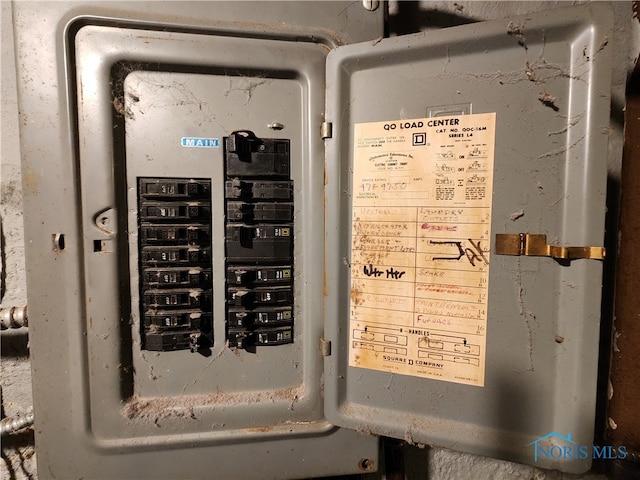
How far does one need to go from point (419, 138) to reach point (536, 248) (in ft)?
0.81

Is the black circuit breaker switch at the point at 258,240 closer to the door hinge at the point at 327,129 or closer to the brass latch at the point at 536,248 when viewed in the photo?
the door hinge at the point at 327,129

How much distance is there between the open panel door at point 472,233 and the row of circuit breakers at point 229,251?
0.10m

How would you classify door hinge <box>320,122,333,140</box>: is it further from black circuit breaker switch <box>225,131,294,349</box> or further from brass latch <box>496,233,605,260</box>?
brass latch <box>496,233,605,260</box>

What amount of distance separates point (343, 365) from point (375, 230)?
0.25 m

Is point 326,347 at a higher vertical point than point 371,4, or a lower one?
lower

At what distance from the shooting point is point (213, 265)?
610 millimetres

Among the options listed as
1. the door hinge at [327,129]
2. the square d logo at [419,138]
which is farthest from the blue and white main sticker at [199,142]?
the square d logo at [419,138]

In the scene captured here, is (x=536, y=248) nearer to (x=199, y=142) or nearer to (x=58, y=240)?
(x=199, y=142)

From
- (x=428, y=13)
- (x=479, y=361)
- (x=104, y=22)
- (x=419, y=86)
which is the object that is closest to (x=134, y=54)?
(x=104, y=22)

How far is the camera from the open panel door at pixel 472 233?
488 mm

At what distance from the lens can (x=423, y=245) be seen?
55 cm

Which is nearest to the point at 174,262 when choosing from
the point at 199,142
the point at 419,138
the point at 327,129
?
the point at 199,142

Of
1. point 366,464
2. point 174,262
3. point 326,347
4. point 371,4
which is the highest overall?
point 371,4

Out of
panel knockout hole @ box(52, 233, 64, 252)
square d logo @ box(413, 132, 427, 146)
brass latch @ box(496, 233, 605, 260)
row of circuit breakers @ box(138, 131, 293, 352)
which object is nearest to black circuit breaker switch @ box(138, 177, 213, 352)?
row of circuit breakers @ box(138, 131, 293, 352)
